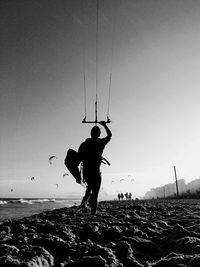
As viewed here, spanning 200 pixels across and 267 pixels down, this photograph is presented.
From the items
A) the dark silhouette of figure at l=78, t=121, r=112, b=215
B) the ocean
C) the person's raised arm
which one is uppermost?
the person's raised arm

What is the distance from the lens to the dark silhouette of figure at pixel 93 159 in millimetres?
7484

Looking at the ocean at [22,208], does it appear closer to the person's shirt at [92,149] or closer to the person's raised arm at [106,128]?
the person's shirt at [92,149]

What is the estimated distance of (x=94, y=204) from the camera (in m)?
7.60

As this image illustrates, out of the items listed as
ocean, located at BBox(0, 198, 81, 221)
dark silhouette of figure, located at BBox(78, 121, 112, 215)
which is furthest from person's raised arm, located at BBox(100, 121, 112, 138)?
ocean, located at BBox(0, 198, 81, 221)

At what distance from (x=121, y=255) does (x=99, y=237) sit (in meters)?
1.27

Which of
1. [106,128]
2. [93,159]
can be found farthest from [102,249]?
[106,128]

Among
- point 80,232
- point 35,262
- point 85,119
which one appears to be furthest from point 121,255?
point 85,119

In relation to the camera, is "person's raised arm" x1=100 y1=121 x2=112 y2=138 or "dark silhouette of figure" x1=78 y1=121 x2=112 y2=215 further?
"person's raised arm" x1=100 y1=121 x2=112 y2=138

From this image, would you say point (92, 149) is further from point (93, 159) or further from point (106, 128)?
point (106, 128)

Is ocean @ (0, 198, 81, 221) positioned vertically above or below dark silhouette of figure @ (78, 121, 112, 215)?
below

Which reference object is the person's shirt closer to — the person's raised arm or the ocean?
the person's raised arm

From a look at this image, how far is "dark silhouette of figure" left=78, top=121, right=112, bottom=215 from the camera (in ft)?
24.6

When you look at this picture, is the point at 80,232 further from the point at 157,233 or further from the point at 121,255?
the point at 121,255

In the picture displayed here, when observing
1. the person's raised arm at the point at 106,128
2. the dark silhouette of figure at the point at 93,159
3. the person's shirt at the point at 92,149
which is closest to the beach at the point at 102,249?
the dark silhouette of figure at the point at 93,159
